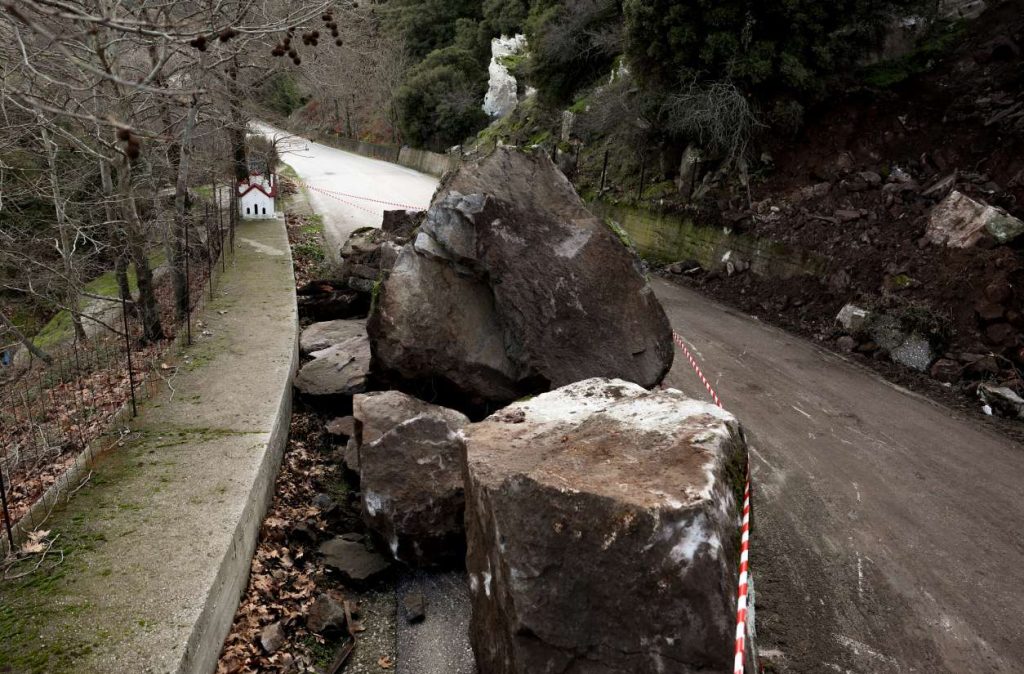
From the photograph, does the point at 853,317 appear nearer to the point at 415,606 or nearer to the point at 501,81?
the point at 415,606

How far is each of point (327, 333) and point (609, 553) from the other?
724cm

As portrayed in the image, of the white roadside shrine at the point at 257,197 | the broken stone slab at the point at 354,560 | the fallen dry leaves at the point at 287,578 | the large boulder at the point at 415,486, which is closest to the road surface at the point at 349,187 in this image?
the white roadside shrine at the point at 257,197

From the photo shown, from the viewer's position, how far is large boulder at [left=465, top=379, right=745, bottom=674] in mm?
3666

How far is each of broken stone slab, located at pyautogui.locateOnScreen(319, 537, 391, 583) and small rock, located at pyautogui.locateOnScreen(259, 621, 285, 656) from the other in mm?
871

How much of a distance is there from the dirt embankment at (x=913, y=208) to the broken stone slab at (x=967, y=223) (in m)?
0.16

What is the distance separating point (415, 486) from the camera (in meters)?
5.94

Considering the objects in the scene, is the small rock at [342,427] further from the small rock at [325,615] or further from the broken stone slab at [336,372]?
the small rock at [325,615]

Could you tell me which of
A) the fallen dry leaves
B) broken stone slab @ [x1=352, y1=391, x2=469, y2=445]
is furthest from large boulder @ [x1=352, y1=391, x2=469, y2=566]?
the fallen dry leaves

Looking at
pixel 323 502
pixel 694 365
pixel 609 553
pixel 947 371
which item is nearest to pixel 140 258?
pixel 323 502

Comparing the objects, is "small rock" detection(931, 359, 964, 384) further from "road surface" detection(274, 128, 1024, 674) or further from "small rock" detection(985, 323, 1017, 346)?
"road surface" detection(274, 128, 1024, 674)

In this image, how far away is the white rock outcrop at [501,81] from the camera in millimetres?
33062

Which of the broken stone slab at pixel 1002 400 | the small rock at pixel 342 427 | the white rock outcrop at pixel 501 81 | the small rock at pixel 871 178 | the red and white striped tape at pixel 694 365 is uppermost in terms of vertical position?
the white rock outcrop at pixel 501 81

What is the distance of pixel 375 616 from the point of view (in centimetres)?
553

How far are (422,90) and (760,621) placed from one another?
1383 inches
